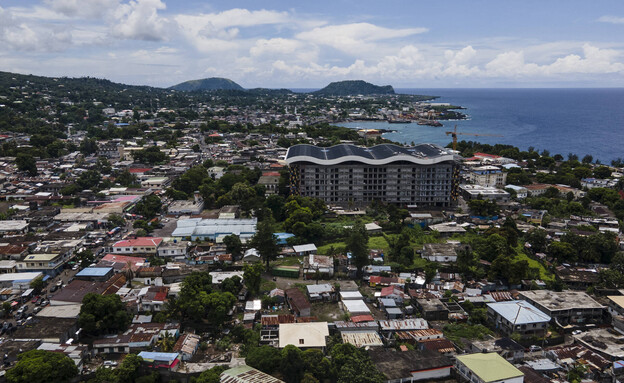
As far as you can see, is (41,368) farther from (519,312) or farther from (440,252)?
(440,252)

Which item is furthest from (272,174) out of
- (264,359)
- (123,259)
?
(264,359)

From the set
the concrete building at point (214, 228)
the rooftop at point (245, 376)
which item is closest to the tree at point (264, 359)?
the rooftop at point (245, 376)

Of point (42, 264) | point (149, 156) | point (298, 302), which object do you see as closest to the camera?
point (298, 302)

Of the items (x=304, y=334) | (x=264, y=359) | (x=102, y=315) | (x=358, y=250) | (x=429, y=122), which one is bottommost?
(x=304, y=334)

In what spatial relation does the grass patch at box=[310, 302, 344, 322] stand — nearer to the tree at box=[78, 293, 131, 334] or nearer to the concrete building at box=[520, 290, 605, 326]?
the tree at box=[78, 293, 131, 334]

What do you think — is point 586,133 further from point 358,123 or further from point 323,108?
point 323,108

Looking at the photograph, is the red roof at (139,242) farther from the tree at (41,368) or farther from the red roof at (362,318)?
A: the red roof at (362,318)
